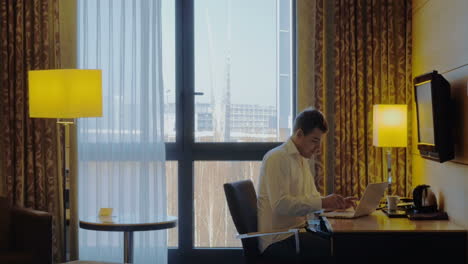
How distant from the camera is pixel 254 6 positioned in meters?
5.73

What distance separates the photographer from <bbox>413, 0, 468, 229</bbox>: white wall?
382cm

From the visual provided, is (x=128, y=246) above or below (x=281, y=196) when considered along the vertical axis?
below

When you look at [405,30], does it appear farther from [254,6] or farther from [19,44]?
[19,44]

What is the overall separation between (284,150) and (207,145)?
1.86 meters

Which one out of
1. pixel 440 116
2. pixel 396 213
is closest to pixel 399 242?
pixel 396 213

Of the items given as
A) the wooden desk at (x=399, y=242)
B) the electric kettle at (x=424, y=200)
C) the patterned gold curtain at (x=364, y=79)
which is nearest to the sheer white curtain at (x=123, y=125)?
the patterned gold curtain at (x=364, y=79)

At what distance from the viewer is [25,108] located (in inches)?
215


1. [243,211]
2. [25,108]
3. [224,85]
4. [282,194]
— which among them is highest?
[224,85]

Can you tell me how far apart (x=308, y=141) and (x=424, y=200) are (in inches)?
38.2

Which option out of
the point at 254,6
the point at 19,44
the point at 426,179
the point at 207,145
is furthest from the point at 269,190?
the point at 19,44

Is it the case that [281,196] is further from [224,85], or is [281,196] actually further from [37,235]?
[224,85]

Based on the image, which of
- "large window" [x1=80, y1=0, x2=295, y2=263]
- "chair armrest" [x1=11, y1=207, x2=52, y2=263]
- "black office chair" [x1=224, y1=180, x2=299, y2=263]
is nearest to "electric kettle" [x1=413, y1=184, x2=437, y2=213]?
"black office chair" [x1=224, y1=180, x2=299, y2=263]

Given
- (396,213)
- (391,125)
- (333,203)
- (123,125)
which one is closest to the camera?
(333,203)

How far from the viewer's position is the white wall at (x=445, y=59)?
12.5 ft
